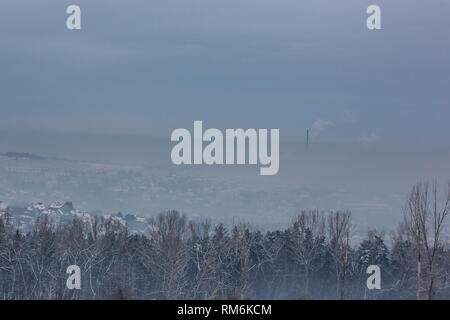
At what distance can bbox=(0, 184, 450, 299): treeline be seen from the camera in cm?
2162

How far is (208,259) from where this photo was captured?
74.2 feet

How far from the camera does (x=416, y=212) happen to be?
17438 millimetres

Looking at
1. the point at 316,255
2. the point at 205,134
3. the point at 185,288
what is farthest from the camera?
the point at 316,255

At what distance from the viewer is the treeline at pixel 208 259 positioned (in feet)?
70.9

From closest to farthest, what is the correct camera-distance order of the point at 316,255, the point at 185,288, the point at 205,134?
the point at 205,134, the point at 185,288, the point at 316,255

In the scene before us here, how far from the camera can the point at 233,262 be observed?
2288cm

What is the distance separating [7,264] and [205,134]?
945 cm

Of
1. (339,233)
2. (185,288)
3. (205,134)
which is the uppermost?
(205,134)
